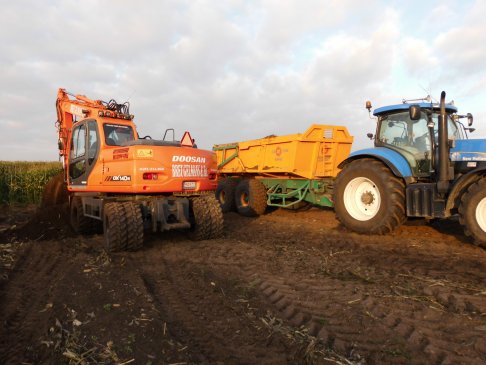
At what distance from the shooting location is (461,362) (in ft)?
8.54

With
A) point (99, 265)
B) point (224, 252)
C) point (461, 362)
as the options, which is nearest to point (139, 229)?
point (99, 265)

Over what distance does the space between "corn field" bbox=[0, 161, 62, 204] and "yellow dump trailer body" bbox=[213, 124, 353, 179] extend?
921 cm

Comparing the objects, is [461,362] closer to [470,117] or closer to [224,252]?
[224,252]

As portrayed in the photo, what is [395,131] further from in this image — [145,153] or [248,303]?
[248,303]

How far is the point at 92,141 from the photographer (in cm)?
753

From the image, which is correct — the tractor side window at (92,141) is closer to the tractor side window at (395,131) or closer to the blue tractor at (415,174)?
the blue tractor at (415,174)

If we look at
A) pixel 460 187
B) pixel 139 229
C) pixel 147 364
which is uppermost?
pixel 460 187

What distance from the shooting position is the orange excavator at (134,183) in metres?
6.39

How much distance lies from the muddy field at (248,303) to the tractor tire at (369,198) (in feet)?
1.48

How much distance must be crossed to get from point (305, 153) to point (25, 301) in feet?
23.6

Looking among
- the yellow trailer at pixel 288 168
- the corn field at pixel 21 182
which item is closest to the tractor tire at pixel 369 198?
the yellow trailer at pixel 288 168

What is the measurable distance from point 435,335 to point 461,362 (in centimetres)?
40

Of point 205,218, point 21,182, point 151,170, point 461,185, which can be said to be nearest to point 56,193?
point 21,182

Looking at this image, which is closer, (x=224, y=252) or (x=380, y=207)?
(x=224, y=252)
